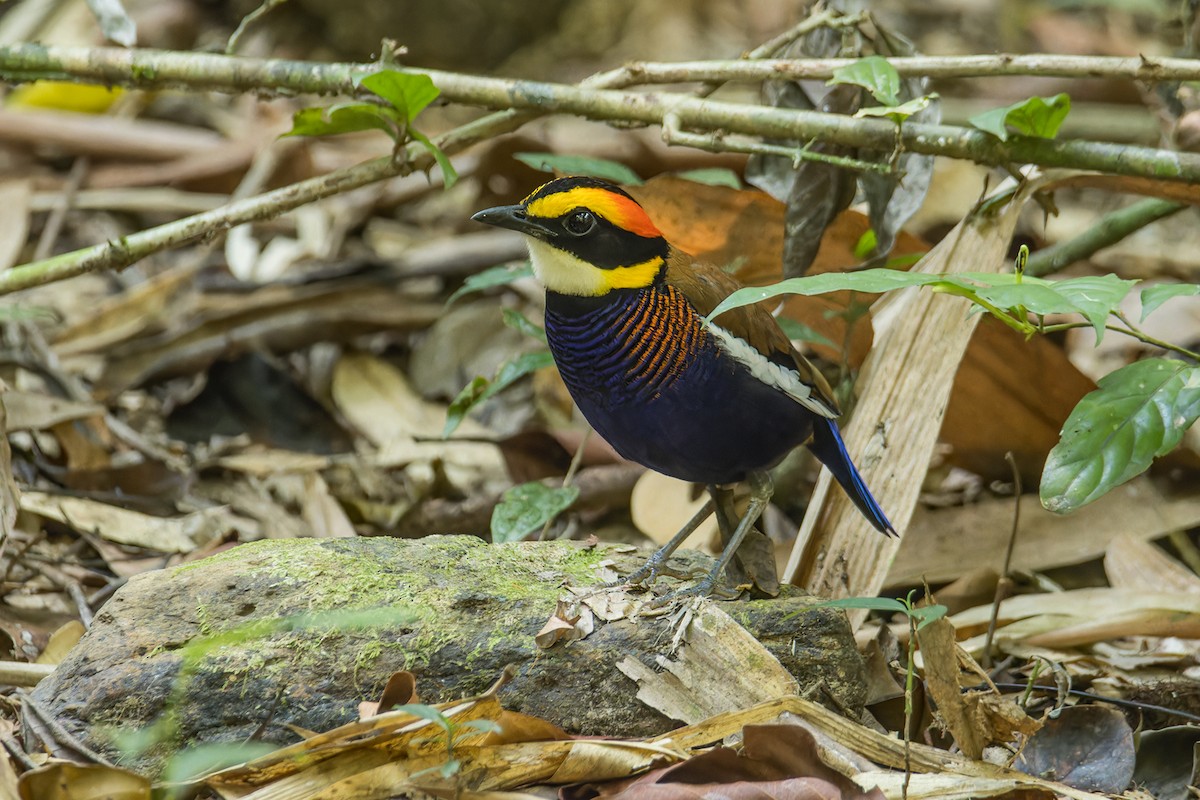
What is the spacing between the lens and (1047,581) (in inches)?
179

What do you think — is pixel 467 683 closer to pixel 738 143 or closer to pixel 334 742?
pixel 334 742

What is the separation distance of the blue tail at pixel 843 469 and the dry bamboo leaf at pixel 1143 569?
3.44 feet

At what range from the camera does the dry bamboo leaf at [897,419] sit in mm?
3855

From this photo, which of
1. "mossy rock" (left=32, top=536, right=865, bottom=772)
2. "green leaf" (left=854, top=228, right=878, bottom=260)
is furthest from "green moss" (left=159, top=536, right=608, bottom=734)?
"green leaf" (left=854, top=228, right=878, bottom=260)

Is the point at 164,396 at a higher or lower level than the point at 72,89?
lower

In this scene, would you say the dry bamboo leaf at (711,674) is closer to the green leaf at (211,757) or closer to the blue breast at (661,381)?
the blue breast at (661,381)

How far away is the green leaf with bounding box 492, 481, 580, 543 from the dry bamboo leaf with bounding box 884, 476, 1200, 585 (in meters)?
1.19

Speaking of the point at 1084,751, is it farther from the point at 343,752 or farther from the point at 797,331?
the point at 343,752

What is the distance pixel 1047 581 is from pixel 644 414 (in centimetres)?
190

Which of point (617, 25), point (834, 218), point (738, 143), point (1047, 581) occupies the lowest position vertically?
point (1047, 581)

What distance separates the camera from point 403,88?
3.78m

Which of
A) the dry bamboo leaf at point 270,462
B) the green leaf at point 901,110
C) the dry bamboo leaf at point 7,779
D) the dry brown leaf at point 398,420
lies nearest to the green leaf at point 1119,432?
the green leaf at point 901,110

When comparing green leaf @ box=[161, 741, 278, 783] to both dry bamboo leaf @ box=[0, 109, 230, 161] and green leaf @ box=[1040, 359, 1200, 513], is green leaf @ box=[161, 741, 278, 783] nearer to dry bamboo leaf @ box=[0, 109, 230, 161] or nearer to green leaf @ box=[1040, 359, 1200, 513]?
green leaf @ box=[1040, 359, 1200, 513]

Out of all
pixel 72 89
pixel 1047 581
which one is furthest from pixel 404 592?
pixel 72 89
